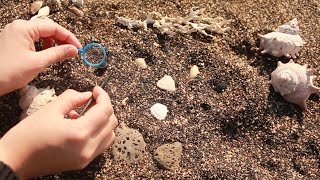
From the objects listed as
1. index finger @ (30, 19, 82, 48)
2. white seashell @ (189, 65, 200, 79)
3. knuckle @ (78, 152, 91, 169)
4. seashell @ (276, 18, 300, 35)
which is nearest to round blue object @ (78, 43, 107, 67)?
index finger @ (30, 19, 82, 48)

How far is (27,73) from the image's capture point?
2008 mm

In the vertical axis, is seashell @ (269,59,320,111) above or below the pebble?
above

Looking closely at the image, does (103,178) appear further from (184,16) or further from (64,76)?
(184,16)

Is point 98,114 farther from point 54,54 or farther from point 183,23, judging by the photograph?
point 183,23

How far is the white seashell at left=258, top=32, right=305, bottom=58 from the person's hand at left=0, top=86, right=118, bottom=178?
1.14 meters

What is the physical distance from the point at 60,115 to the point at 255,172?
105 centimetres

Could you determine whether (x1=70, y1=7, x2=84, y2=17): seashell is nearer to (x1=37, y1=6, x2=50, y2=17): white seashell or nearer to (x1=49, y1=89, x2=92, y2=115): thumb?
(x1=37, y1=6, x2=50, y2=17): white seashell

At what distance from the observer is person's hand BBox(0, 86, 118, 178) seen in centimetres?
180

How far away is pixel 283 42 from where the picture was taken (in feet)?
8.23

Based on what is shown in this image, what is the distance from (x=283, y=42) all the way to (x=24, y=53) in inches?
58.1

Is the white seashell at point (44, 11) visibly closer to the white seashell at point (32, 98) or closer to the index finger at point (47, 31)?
the index finger at point (47, 31)

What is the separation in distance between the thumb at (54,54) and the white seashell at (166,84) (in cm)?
52

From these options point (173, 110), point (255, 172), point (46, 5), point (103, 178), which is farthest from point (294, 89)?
point (46, 5)

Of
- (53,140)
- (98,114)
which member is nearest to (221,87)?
(98,114)
